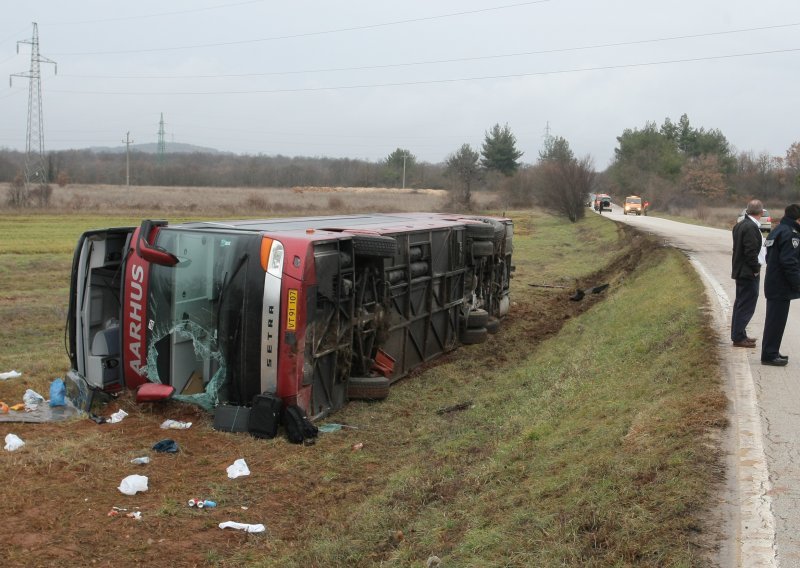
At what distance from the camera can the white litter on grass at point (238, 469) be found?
271 inches

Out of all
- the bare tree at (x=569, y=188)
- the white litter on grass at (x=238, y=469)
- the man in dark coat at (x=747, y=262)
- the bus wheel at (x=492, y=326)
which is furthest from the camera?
the bare tree at (x=569, y=188)

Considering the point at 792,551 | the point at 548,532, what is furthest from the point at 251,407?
the point at 792,551

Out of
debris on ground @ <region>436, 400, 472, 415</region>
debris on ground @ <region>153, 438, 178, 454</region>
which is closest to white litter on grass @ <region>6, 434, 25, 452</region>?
debris on ground @ <region>153, 438, 178, 454</region>

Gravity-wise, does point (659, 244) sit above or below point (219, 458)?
above

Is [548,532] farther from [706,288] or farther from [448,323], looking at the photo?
[706,288]

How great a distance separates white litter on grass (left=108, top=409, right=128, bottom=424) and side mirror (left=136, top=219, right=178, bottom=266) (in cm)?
158

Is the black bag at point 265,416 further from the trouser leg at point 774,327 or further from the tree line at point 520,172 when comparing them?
the tree line at point 520,172

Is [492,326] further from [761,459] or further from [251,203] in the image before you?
[251,203]

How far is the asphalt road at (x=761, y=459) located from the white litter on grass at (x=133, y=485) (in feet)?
13.9

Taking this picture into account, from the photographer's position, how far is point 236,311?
26.5 ft

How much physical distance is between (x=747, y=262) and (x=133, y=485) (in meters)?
6.38

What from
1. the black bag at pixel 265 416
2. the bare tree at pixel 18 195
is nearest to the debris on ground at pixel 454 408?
the black bag at pixel 265 416

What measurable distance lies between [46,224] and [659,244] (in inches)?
1132

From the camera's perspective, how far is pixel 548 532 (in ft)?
15.2
